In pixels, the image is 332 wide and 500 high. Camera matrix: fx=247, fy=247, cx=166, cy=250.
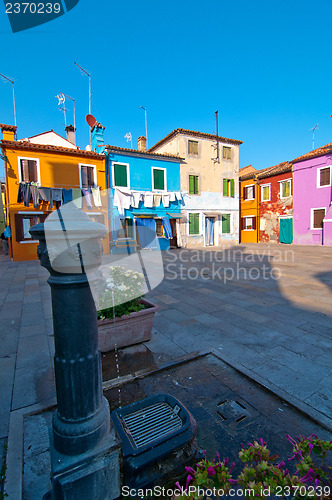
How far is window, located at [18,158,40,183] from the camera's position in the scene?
12984 millimetres

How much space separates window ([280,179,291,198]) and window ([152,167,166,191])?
11.0 meters

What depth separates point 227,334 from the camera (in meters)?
3.57

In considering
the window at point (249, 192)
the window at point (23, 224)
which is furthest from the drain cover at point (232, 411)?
the window at point (249, 192)

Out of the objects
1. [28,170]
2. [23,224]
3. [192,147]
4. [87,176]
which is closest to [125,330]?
[23,224]

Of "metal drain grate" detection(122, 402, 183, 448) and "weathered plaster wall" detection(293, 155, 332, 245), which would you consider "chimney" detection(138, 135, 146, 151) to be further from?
"metal drain grate" detection(122, 402, 183, 448)

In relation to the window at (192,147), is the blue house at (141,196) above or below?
below

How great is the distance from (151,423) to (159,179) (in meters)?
16.8

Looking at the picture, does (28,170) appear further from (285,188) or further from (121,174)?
(285,188)

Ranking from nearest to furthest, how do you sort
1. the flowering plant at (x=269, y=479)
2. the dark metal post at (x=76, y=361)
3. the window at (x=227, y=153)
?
the flowering plant at (x=269, y=479) → the dark metal post at (x=76, y=361) → the window at (x=227, y=153)

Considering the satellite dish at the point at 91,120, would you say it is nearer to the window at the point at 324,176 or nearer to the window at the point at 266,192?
the window at the point at 266,192

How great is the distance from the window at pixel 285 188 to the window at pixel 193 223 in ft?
28.0

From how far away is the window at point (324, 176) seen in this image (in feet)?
59.3

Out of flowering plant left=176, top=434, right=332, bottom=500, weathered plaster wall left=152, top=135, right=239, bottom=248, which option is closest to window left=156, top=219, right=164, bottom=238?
weathered plaster wall left=152, top=135, right=239, bottom=248

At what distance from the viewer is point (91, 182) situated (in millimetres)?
14828
